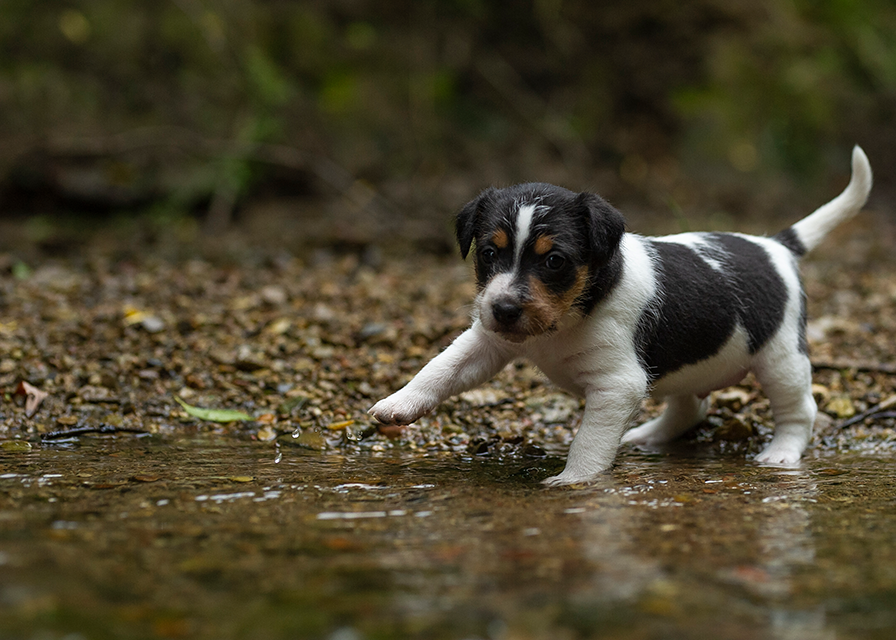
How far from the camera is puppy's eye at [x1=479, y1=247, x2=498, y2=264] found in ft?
15.6

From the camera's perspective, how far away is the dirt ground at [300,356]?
19.4ft

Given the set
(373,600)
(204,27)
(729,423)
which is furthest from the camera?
(204,27)

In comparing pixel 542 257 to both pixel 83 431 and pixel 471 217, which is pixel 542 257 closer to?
pixel 471 217

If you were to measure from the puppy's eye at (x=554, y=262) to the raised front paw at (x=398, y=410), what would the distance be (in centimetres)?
105

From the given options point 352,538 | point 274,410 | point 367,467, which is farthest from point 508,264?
point 274,410

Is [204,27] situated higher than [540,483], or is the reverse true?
[204,27]

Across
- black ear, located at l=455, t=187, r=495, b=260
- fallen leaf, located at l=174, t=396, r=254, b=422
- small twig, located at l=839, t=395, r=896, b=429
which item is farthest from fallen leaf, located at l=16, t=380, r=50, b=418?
small twig, located at l=839, t=395, r=896, b=429

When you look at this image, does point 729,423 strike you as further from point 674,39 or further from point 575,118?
point 674,39

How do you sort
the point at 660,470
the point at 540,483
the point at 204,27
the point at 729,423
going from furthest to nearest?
1. the point at 204,27
2. the point at 729,423
3. the point at 660,470
4. the point at 540,483

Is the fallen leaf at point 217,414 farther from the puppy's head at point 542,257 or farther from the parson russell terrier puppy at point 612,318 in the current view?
the puppy's head at point 542,257

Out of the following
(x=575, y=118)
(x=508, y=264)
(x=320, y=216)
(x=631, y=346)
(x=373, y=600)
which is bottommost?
(x=373, y=600)

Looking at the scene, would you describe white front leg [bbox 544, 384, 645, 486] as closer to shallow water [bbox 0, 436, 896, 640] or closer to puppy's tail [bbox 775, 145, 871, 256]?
shallow water [bbox 0, 436, 896, 640]

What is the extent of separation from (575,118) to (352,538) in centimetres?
1270

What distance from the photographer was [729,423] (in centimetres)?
606
